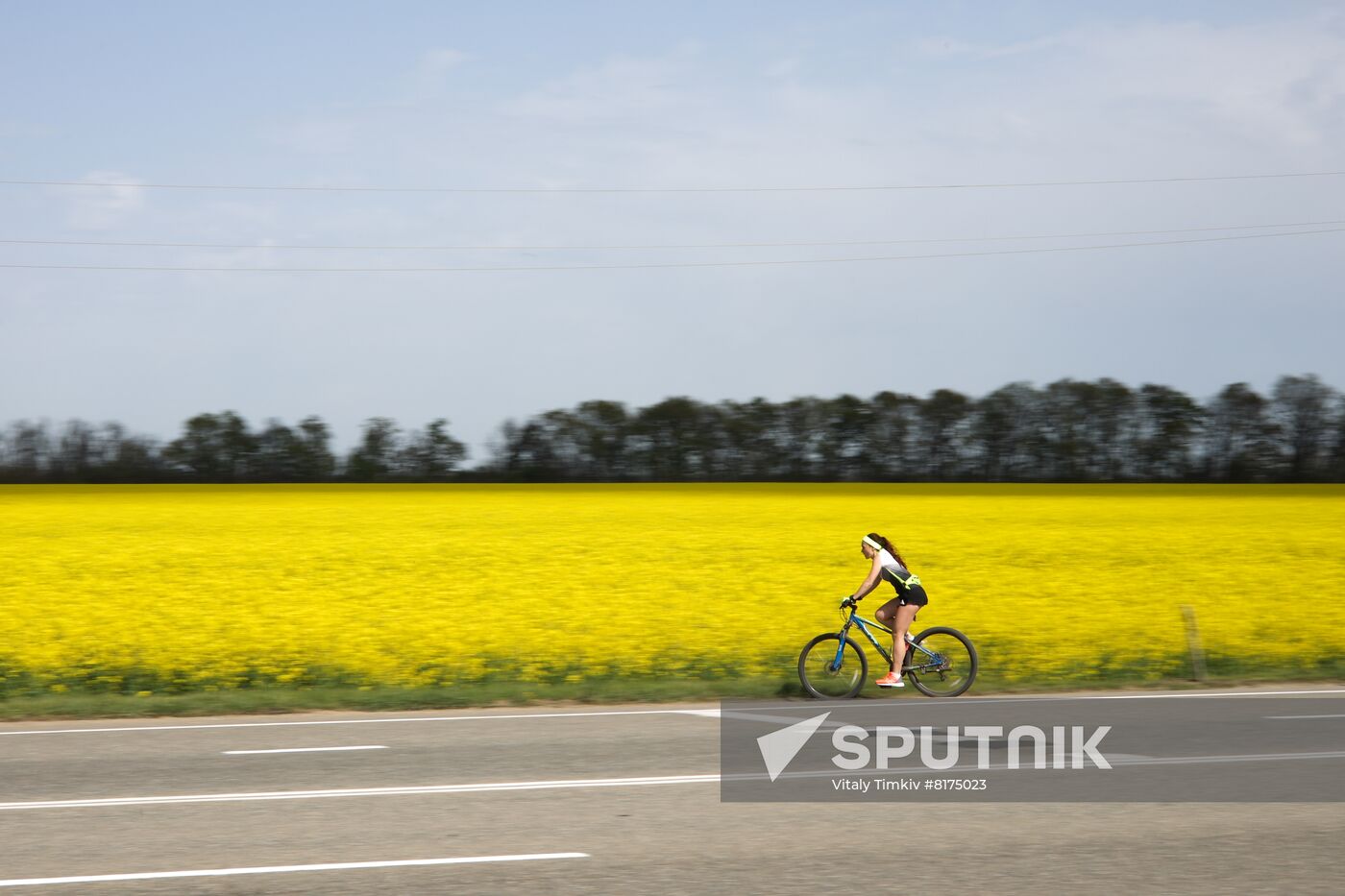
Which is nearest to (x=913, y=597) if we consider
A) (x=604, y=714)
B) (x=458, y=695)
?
(x=604, y=714)

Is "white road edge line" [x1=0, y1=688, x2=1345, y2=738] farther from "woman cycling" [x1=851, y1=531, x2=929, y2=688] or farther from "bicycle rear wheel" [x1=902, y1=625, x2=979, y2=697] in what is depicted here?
"woman cycling" [x1=851, y1=531, x2=929, y2=688]

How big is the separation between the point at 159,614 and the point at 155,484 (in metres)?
46.1

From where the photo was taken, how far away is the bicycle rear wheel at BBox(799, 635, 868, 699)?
1381cm

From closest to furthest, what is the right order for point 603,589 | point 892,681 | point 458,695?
1. point 892,681
2. point 458,695
3. point 603,589

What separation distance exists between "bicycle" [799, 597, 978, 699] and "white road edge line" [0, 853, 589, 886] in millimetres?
7400

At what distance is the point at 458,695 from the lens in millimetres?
14312

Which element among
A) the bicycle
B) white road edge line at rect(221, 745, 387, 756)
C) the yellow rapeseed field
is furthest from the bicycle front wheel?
white road edge line at rect(221, 745, 387, 756)

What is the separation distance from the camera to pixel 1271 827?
7.32 meters

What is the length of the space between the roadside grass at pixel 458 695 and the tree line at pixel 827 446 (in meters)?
52.6

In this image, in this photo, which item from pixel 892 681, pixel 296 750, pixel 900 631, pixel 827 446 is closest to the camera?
pixel 296 750

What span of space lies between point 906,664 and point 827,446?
61391 mm

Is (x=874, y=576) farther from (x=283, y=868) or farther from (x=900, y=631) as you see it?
(x=283, y=868)

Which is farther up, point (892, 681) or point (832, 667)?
point (832, 667)

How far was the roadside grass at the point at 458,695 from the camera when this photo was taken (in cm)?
1355
